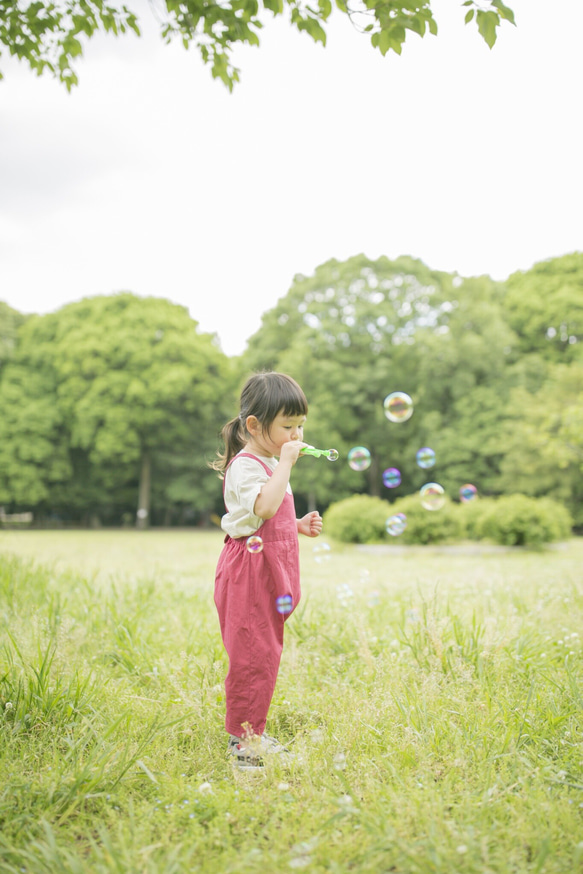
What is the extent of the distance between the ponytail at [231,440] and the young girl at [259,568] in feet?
0.81

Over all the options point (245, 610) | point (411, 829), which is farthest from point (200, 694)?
point (411, 829)

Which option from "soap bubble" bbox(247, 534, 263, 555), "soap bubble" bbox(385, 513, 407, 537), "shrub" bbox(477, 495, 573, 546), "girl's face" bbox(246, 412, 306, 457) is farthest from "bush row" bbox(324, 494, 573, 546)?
"soap bubble" bbox(247, 534, 263, 555)

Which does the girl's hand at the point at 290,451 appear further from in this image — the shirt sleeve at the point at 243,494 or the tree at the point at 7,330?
the tree at the point at 7,330

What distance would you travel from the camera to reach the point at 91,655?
3887 mm

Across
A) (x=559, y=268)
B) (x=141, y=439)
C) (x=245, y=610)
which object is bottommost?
(x=245, y=610)

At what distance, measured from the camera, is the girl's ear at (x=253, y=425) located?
2.74 m

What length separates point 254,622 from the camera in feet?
8.56

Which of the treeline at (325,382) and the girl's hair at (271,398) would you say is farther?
the treeline at (325,382)

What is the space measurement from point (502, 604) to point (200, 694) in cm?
313

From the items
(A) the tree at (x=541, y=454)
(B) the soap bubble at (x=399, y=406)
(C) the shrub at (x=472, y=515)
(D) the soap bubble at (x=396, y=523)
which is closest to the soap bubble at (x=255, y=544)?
(B) the soap bubble at (x=399, y=406)

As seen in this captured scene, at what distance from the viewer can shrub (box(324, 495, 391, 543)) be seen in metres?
13.6

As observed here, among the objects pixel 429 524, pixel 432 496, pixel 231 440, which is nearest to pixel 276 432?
pixel 231 440

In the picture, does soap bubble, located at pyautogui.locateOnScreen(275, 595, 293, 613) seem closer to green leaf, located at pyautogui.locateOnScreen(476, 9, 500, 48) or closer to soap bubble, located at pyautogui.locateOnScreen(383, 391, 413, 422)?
green leaf, located at pyautogui.locateOnScreen(476, 9, 500, 48)

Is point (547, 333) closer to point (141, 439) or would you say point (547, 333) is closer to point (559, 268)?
point (559, 268)
